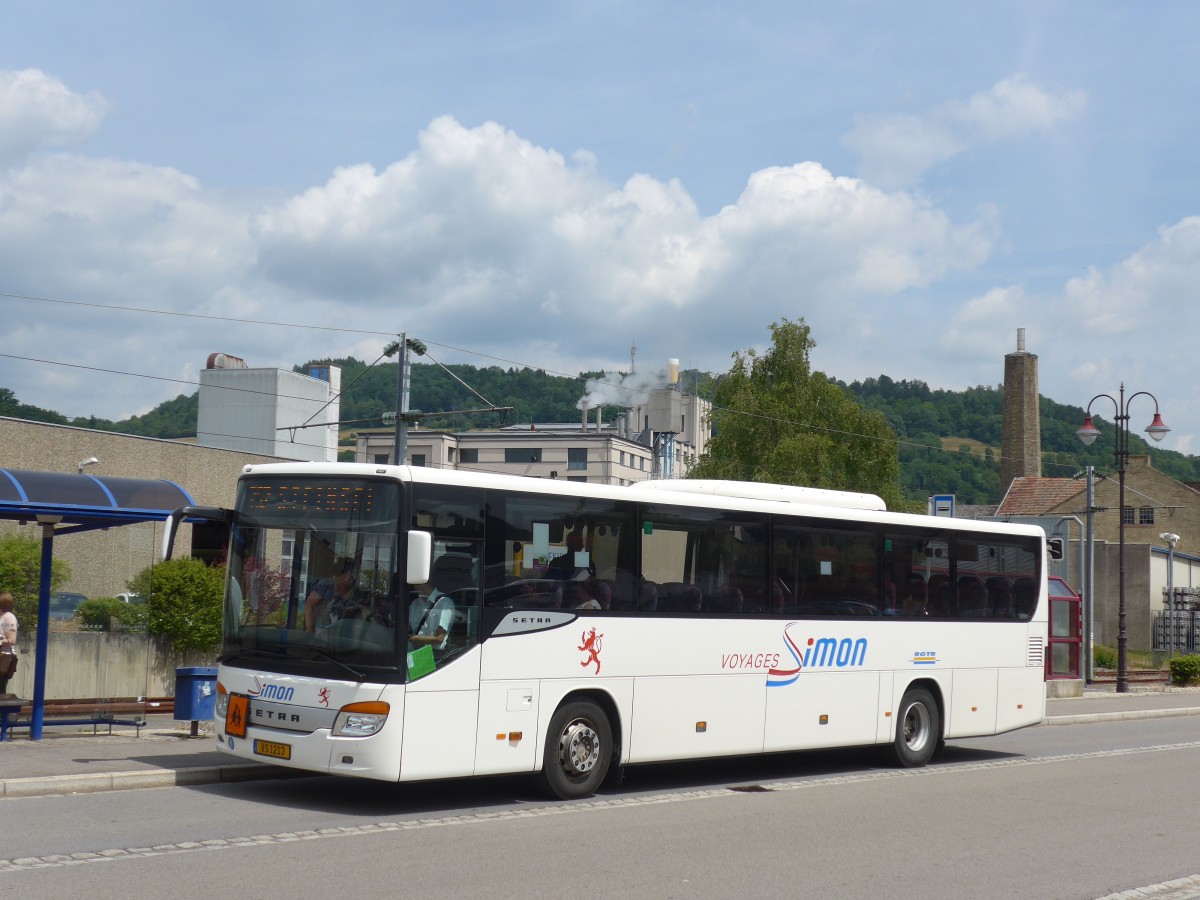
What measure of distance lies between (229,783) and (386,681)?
112 inches

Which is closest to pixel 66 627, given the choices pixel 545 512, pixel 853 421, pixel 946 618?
pixel 545 512

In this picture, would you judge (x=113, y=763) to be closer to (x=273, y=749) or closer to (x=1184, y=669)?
(x=273, y=749)

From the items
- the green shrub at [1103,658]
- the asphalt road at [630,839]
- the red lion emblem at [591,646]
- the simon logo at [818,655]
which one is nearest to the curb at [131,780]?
the asphalt road at [630,839]

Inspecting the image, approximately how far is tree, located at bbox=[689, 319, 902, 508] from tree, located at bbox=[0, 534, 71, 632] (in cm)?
3653

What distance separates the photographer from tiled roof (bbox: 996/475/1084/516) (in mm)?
79062

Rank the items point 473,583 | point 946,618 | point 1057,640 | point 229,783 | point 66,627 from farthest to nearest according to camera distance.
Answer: point 1057,640
point 66,627
point 946,618
point 229,783
point 473,583

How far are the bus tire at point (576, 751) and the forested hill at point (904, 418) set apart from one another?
264 feet

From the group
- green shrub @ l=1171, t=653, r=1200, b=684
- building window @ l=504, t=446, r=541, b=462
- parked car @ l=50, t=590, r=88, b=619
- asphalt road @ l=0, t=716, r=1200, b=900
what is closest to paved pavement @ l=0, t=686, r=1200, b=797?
asphalt road @ l=0, t=716, r=1200, b=900

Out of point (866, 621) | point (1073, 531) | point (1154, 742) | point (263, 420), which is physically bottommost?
point (1154, 742)

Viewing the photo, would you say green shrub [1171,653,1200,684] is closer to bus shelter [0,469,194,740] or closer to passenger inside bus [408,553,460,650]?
bus shelter [0,469,194,740]

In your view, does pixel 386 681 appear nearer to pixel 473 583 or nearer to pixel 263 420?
pixel 473 583

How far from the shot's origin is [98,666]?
2020cm

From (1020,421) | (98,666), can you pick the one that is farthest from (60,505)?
(1020,421)

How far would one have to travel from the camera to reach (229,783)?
A: 1309 centimetres
